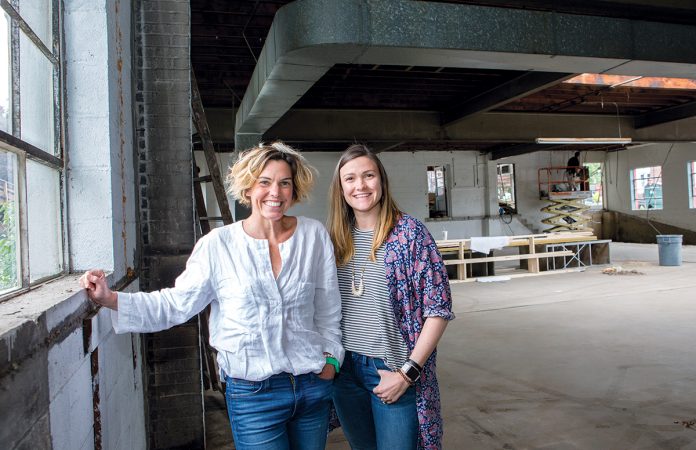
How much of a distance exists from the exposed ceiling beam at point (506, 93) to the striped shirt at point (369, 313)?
596cm

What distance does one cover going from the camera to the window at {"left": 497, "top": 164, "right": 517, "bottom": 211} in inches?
766

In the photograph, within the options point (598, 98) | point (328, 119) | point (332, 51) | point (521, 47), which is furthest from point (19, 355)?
point (598, 98)

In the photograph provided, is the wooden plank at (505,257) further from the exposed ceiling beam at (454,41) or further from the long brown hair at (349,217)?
the long brown hair at (349,217)

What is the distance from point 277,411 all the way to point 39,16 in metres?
1.62

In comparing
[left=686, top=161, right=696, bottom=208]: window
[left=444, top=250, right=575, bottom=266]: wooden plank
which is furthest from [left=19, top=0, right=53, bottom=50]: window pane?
[left=686, top=161, right=696, bottom=208]: window

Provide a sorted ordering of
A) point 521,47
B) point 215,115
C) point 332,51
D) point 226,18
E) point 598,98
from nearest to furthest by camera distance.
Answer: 1. point 332,51
2. point 521,47
3. point 226,18
4. point 215,115
5. point 598,98

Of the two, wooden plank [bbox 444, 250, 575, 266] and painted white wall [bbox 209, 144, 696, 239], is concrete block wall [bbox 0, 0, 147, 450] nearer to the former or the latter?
wooden plank [bbox 444, 250, 575, 266]

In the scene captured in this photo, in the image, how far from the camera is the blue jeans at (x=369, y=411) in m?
1.86

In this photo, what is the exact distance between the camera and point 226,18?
5633 mm

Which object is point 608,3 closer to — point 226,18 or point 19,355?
point 226,18

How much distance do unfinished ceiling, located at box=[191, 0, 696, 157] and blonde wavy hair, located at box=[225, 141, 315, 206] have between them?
402 centimetres

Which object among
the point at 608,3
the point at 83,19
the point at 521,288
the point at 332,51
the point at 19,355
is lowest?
the point at 521,288

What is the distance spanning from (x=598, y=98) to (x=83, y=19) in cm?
992

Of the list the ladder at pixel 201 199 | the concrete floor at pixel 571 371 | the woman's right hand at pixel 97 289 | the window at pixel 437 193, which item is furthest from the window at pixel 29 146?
the window at pixel 437 193
